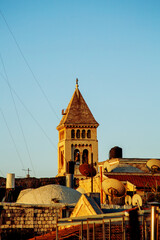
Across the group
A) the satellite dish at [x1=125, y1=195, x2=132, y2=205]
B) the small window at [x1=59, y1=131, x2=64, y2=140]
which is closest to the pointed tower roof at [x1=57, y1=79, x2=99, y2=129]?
→ the small window at [x1=59, y1=131, x2=64, y2=140]

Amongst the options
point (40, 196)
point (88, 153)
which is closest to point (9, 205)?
point (40, 196)

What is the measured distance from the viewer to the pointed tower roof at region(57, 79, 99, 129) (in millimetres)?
99688

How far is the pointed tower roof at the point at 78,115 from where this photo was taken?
3925 inches

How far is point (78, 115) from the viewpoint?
100188 millimetres

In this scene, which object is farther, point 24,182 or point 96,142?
point 96,142

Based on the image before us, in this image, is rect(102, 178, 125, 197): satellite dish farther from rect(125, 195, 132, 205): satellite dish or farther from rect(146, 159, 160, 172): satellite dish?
rect(146, 159, 160, 172): satellite dish

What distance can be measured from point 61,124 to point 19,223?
69555 mm

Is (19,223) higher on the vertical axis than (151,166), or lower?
lower

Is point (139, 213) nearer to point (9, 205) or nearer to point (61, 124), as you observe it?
point (9, 205)

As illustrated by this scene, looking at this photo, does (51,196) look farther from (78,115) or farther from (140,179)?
(78,115)

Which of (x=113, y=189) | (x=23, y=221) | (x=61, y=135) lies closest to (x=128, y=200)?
(x=113, y=189)

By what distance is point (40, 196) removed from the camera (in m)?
37.1

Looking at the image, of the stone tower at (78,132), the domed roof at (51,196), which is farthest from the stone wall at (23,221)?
the stone tower at (78,132)

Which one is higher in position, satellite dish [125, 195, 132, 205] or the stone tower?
the stone tower
